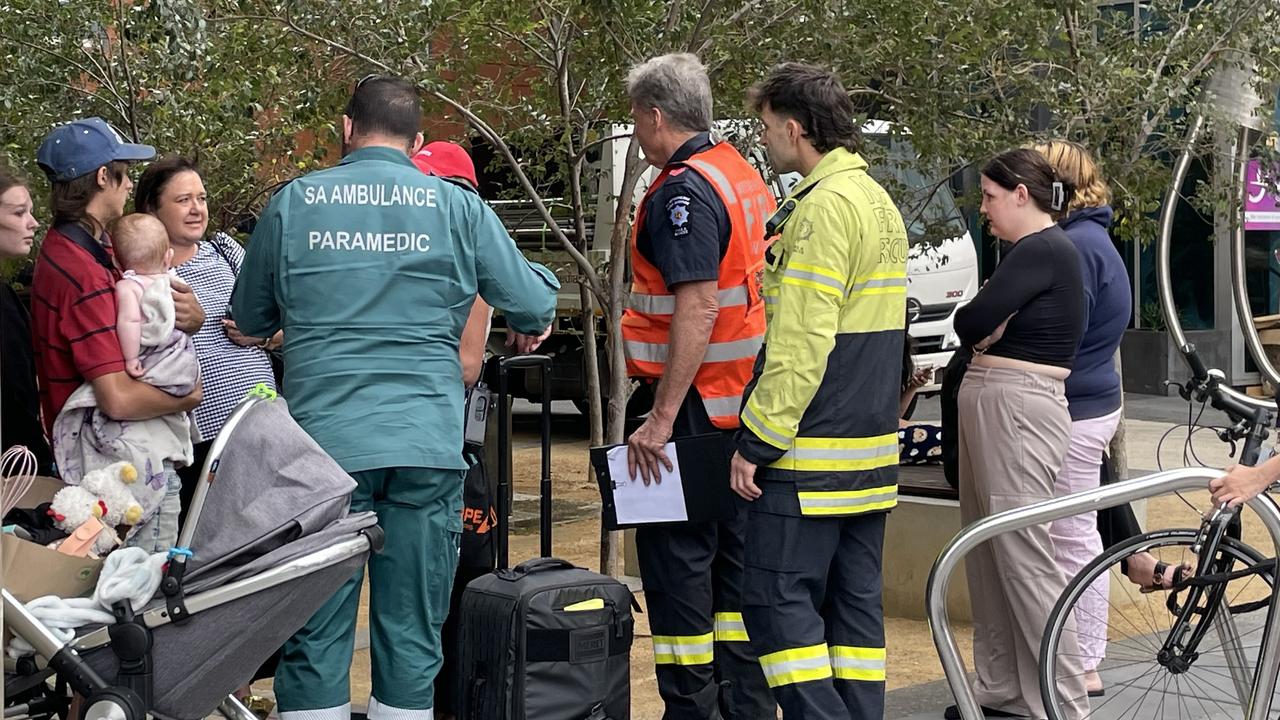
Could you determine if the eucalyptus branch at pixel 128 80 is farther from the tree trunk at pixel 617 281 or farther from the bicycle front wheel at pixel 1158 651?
the bicycle front wheel at pixel 1158 651

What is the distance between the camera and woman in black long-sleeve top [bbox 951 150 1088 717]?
545 centimetres

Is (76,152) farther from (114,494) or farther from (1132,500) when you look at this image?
(1132,500)

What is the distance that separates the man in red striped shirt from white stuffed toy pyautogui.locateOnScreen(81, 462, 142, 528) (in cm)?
A: 22

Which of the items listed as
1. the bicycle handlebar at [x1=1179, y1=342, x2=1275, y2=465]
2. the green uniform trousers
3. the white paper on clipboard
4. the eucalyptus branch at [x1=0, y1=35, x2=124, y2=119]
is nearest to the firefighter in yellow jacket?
the white paper on clipboard

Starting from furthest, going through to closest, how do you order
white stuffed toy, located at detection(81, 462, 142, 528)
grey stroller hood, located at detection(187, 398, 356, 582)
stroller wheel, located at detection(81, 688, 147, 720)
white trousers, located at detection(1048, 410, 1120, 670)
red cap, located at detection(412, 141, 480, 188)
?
1. white trousers, located at detection(1048, 410, 1120, 670)
2. red cap, located at detection(412, 141, 480, 188)
3. white stuffed toy, located at detection(81, 462, 142, 528)
4. grey stroller hood, located at detection(187, 398, 356, 582)
5. stroller wheel, located at detection(81, 688, 147, 720)

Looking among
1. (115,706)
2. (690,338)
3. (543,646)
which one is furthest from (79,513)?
(690,338)

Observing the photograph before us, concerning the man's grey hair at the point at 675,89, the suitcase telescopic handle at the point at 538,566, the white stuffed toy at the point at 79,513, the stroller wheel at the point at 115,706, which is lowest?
the stroller wheel at the point at 115,706

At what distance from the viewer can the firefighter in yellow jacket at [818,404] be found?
178 inches

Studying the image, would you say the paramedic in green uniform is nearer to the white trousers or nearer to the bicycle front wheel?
the bicycle front wheel

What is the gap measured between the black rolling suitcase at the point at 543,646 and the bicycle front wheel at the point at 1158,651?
54.1 inches

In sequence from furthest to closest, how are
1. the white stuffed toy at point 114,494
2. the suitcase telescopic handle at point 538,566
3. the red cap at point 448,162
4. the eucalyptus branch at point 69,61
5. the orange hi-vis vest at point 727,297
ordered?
the eucalyptus branch at point 69,61 < the red cap at point 448,162 < the orange hi-vis vest at point 727,297 < the suitcase telescopic handle at point 538,566 < the white stuffed toy at point 114,494

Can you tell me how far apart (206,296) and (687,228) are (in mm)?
1560

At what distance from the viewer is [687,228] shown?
5043mm

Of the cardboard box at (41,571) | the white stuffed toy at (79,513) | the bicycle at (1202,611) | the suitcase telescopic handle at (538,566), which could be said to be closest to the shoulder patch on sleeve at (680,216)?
the suitcase telescopic handle at (538,566)
